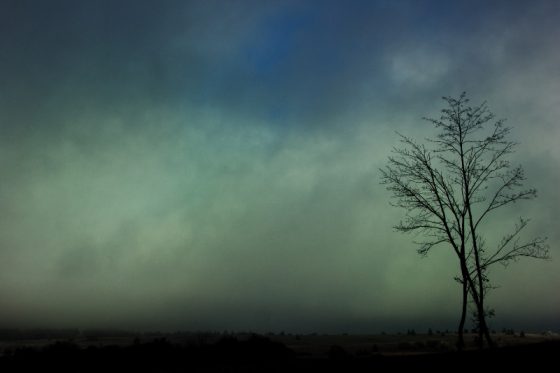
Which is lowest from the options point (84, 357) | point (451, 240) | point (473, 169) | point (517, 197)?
point (84, 357)

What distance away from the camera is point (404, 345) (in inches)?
1683

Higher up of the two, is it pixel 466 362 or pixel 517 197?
pixel 517 197

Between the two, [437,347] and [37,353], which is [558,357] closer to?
[437,347]

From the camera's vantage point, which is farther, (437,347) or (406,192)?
(437,347)

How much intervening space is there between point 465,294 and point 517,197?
20.8 feet

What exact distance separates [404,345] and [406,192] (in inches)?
805

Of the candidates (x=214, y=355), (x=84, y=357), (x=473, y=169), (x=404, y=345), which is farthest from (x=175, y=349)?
(x=473, y=169)

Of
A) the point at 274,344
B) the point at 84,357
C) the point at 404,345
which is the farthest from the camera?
the point at 404,345

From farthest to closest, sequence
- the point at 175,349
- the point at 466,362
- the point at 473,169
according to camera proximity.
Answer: the point at 175,349
the point at 473,169
the point at 466,362

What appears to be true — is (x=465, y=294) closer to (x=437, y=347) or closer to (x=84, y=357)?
(x=437, y=347)

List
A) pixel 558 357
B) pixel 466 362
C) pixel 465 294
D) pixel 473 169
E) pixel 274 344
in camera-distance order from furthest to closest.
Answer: pixel 274 344 → pixel 473 169 → pixel 465 294 → pixel 466 362 → pixel 558 357

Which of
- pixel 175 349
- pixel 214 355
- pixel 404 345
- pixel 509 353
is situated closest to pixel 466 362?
pixel 509 353

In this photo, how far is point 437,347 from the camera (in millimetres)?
39406

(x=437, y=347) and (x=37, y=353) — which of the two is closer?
(x=37, y=353)
